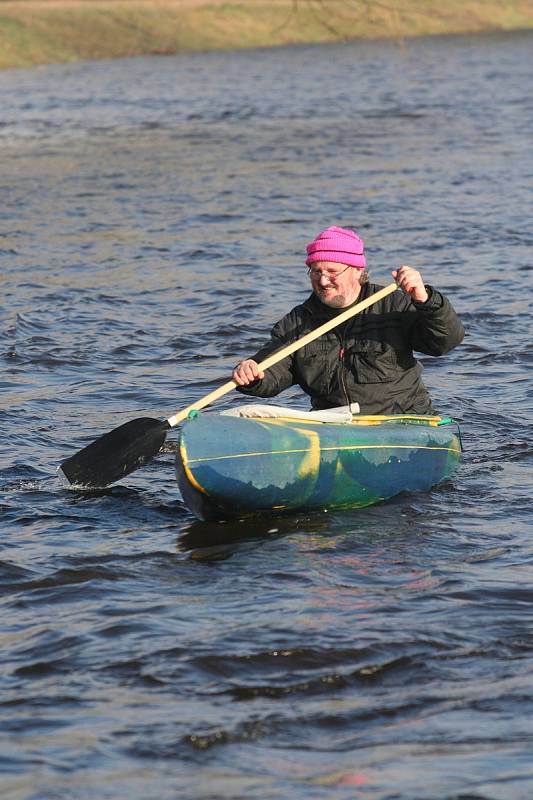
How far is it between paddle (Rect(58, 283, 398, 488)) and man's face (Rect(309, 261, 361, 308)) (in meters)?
0.07

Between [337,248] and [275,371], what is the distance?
764 mm

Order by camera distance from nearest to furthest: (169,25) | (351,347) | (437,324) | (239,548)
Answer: (239,548) → (437,324) → (351,347) → (169,25)

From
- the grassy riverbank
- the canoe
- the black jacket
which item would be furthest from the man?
the grassy riverbank

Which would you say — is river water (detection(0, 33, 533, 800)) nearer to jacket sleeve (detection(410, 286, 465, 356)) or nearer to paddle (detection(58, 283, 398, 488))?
paddle (detection(58, 283, 398, 488))

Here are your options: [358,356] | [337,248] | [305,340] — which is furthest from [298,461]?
[337,248]

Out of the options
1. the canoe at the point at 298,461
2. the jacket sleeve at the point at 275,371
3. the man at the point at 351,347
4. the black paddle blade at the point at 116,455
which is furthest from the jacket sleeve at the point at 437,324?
the black paddle blade at the point at 116,455

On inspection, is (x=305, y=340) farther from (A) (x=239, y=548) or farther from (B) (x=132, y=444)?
(A) (x=239, y=548)

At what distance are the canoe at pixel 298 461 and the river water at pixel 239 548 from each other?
0.12m

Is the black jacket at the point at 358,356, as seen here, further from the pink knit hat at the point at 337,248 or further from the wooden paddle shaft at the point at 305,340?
the pink knit hat at the point at 337,248

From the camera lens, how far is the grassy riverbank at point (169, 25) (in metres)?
49.3

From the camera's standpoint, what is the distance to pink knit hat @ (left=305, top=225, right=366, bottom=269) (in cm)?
692

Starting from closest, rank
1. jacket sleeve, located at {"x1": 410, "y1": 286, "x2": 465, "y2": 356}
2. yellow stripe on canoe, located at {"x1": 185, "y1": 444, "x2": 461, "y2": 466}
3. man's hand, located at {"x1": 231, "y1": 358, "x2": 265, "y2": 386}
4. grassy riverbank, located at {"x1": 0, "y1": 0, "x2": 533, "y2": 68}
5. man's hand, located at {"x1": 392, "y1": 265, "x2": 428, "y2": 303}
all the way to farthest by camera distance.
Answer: yellow stripe on canoe, located at {"x1": 185, "y1": 444, "x2": 461, "y2": 466} < man's hand, located at {"x1": 392, "y1": 265, "x2": 428, "y2": 303} < jacket sleeve, located at {"x1": 410, "y1": 286, "x2": 465, "y2": 356} < man's hand, located at {"x1": 231, "y1": 358, "x2": 265, "y2": 386} < grassy riverbank, located at {"x1": 0, "y1": 0, "x2": 533, "y2": 68}

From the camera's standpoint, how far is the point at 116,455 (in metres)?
7.31

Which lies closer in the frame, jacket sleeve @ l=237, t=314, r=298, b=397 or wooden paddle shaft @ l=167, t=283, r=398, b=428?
wooden paddle shaft @ l=167, t=283, r=398, b=428
